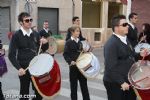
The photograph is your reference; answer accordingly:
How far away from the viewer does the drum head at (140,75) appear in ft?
18.2

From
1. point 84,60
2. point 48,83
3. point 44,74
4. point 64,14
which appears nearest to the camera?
point 44,74

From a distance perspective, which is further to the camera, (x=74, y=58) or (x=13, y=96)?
(x=13, y=96)

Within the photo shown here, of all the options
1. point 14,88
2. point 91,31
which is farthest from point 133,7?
point 14,88

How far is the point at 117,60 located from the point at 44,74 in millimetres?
1288

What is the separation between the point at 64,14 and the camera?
86.4 feet

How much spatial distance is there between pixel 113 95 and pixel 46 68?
4.01 feet

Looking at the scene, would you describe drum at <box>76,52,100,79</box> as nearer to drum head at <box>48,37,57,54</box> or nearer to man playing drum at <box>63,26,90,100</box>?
man playing drum at <box>63,26,90,100</box>

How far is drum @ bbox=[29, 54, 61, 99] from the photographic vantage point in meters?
6.42

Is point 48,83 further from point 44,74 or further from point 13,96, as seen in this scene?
point 13,96

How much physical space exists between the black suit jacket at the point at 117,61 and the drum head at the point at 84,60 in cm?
189

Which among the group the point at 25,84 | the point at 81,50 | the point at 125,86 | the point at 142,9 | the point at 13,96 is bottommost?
the point at 13,96

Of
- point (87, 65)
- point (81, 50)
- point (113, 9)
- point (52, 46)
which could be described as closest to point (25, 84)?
point (87, 65)

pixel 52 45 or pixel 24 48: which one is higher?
pixel 24 48

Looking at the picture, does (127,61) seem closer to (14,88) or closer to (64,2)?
(14,88)
